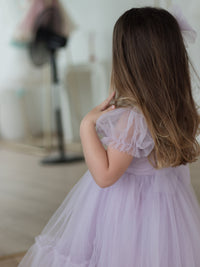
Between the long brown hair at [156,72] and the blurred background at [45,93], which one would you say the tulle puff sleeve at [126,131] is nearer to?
the long brown hair at [156,72]

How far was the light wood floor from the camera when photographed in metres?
1.47

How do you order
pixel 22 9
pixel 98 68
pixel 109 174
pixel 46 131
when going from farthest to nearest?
pixel 46 131, pixel 22 9, pixel 98 68, pixel 109 174

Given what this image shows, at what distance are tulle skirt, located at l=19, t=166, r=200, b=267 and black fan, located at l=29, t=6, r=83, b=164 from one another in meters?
1.07

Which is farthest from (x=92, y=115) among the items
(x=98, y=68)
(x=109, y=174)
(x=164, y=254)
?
(x=98, y=68)

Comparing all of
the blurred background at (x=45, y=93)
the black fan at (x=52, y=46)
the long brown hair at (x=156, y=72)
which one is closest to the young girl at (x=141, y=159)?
the long brown hair at (x=156, y=72)

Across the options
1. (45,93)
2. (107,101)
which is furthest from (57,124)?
(107,101)

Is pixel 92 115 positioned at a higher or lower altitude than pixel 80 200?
higher

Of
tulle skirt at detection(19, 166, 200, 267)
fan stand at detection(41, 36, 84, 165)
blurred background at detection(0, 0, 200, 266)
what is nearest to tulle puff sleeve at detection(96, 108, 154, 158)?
tulle skirt at detection(19, 166, 200, 267)

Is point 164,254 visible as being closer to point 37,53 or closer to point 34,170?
Result: point 34,170

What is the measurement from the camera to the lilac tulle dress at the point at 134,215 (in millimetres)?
947

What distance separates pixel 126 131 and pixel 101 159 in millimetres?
95

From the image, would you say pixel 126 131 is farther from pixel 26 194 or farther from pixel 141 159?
pixel 26 194

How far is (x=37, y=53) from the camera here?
2.49 m

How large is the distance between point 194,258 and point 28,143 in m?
1.79
